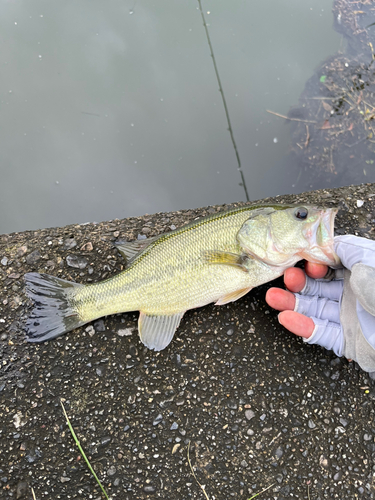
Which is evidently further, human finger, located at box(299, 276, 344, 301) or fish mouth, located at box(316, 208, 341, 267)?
human finger, located at box(299, 276, 344, 301)

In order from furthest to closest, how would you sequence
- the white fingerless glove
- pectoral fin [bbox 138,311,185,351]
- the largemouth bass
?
1. pectoral fin [bbox 138,311,185,351]
2. the largemouth bass
3. the white fingerless glove

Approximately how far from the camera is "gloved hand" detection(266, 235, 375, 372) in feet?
7.34

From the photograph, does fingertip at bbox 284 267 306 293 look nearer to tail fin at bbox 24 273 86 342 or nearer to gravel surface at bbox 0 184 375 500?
gravel surface at bbox 0 184 375 500

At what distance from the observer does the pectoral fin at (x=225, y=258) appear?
2.39m

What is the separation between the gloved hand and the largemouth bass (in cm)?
14

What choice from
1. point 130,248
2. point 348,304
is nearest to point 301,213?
point 348,304

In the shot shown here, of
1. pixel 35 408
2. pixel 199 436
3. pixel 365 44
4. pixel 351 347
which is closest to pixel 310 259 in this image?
pixel 351 347

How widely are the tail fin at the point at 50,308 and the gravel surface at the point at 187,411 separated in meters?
0.16

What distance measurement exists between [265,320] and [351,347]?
2.21 feet

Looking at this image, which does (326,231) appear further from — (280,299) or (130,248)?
(130,248)

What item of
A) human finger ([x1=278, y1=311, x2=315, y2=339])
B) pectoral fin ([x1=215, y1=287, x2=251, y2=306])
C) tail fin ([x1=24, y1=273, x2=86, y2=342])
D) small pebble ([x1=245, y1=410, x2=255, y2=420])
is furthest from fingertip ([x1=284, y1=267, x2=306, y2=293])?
tail fin ([x1=24, y1=273, x2=86, y2=342])

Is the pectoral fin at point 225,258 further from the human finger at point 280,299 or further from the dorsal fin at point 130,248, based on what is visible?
the dorsal fin at point 130,248

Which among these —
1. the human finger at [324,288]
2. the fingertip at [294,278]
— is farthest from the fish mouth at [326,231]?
the human finger at [324,288]

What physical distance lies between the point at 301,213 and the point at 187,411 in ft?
5.95
